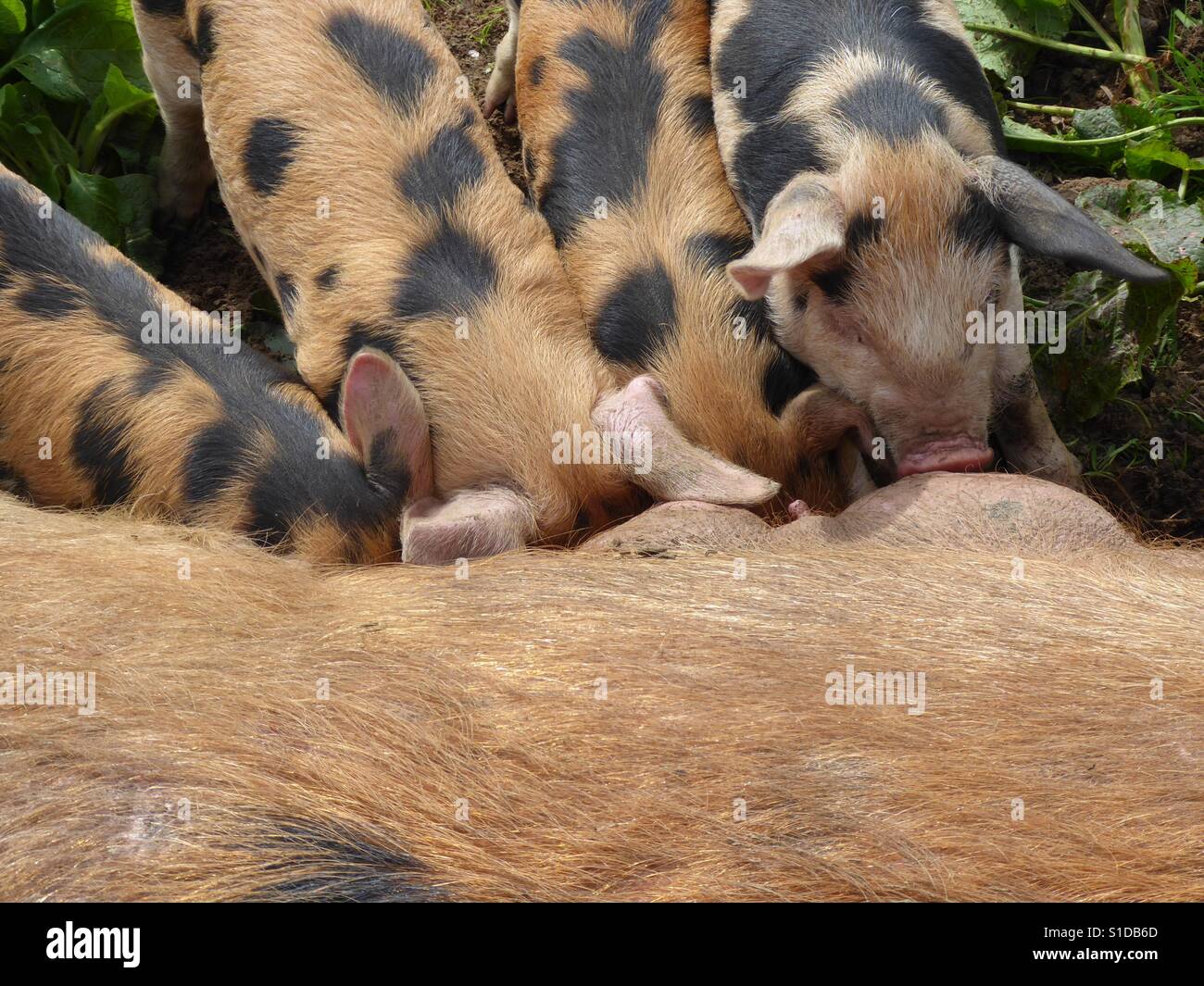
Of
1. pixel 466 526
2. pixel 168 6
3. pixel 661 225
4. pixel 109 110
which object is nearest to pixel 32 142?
pixel 109 110

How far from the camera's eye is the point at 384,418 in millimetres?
2814

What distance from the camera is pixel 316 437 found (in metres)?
2.92

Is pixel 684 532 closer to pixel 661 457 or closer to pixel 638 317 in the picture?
pixel 661 457

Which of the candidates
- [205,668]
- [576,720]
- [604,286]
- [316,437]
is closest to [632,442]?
[604,286]

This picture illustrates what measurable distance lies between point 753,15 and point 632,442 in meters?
1.32

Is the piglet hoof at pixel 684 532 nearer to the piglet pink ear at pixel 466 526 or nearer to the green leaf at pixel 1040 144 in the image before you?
the piglet pink ear at pixel 466 526

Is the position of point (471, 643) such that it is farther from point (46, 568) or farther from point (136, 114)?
point (136, 114)

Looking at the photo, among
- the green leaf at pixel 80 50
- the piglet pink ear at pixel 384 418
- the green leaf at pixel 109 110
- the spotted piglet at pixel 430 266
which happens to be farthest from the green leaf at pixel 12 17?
the piglet pink ear at pixel 384 418

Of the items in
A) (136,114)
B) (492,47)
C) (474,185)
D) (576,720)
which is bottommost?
(576,720)

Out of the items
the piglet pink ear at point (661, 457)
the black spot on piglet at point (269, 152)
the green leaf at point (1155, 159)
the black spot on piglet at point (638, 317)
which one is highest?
the green leaf at point (1155, 159)

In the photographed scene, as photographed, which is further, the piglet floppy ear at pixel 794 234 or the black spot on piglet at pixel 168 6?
the black spot on piglet at pixel 168 6

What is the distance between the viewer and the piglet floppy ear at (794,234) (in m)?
2.70

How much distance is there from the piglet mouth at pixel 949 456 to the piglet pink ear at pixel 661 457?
0.42 m

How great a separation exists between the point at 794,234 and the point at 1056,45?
1734 mm
